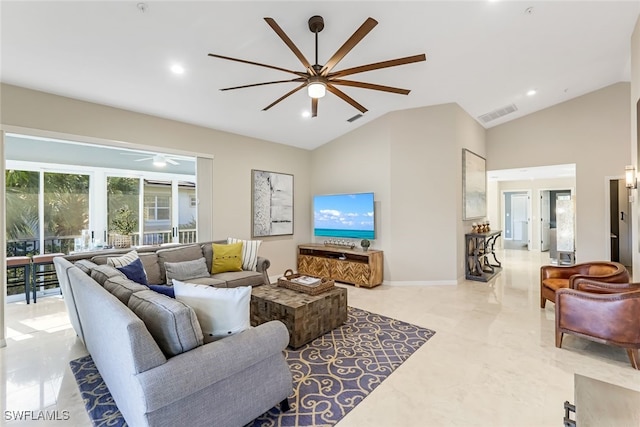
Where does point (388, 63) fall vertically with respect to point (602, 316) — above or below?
above

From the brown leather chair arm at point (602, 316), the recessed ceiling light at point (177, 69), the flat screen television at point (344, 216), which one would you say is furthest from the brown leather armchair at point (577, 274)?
the recessed ceiling light at point (177, 69)

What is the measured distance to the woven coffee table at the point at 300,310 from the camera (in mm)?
2971

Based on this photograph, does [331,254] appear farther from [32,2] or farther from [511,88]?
[32,2]

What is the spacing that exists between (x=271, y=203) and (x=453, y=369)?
4231 millimetres

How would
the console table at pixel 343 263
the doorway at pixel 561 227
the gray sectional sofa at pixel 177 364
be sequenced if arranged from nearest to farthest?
the gray sectional sofa at pixel 177 364 < the console table at pixel 343 263 < the doorway at pixel 561 227

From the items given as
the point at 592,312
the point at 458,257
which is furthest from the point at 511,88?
the point at 592,312

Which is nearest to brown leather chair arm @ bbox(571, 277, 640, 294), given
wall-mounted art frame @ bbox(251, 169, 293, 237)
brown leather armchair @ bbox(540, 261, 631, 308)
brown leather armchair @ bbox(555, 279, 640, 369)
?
brown leather armchair @ bbox(555, 279, 640, 369)

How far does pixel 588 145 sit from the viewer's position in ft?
18.8

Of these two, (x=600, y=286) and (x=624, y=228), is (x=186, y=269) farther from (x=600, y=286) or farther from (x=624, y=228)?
(x=624, y=228)

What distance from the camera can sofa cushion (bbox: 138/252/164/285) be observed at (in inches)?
149

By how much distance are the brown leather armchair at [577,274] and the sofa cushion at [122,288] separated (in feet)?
14.1

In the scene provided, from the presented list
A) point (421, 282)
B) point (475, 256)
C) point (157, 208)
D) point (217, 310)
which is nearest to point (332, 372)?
point (217, 310)

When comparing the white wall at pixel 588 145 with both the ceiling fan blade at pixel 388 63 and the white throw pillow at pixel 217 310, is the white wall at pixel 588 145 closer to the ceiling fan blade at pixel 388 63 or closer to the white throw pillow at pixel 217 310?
the ceiling fan blade at pixel 388 63

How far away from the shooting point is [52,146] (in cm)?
504
